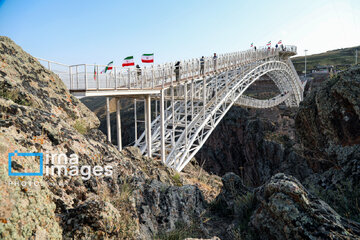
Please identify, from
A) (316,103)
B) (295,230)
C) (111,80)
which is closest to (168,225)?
(295,230)

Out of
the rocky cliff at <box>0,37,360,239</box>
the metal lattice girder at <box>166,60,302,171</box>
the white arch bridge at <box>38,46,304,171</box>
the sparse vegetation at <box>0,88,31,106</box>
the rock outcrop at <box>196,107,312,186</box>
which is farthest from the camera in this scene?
the rock outcrop at <box>196,107,312,186</box>

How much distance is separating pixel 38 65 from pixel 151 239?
4498mm

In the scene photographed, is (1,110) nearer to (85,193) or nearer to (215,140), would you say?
(85,193)

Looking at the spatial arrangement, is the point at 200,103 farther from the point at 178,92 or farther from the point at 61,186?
the point at 61,186

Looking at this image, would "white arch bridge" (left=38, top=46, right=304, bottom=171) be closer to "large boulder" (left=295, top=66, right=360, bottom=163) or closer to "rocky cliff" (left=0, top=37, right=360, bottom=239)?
"rocky cliff" (left=0, top=37, right=360, bottom=239)

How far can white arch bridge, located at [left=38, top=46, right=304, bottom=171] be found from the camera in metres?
8.73

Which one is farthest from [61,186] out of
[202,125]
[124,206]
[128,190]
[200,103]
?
[200,103]

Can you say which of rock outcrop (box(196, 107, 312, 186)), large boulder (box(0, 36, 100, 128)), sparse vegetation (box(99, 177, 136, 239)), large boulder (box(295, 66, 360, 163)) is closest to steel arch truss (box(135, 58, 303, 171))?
rock outcrop (box(196, 107, 312, 186))

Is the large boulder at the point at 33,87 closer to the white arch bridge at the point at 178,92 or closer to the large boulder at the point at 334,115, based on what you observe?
the white arch bridge at the point at 178,92

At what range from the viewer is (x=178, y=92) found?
16.3 meters

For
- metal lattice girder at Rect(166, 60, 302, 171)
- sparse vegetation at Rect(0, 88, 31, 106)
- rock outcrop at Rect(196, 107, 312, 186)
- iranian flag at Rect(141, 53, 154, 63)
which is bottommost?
rock outcrop at Rect(196, 107, 312, 186)

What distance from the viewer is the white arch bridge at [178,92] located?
344 inches

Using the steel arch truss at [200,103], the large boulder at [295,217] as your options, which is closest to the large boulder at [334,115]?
the large boulder at [295,217]

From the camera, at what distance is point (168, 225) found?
143 inches
